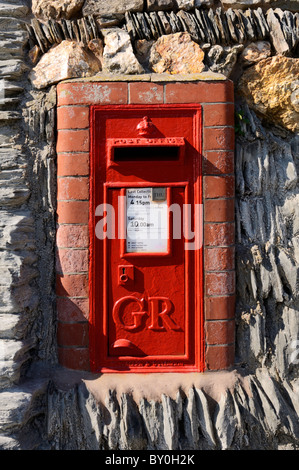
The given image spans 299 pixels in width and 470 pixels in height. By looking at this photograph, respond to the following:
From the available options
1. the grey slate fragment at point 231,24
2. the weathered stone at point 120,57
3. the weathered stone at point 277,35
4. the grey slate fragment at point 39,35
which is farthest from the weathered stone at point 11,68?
the weathered stone at point 277,35

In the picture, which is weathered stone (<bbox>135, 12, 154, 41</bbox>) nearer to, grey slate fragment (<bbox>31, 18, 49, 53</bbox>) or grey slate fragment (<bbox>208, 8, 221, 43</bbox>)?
grey slate fragment (<bbox>208, 8, 221, 43</bbox>)

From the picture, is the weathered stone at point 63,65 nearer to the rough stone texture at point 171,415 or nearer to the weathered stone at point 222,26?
the weathered stone at point 222,26

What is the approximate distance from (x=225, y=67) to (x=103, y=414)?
2.38 meters

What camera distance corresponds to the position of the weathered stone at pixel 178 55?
8.49 feet

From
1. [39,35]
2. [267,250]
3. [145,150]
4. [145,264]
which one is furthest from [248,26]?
[145,264]

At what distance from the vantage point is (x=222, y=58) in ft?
8.63

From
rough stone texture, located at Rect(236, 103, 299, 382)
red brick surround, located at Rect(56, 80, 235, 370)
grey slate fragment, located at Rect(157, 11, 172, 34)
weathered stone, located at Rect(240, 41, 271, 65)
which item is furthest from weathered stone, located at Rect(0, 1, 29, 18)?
rough stone texture, located at Rect(236, 103, 299, 382)

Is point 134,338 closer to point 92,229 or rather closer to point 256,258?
point 92,229

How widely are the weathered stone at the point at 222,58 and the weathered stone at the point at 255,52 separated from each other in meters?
0.06

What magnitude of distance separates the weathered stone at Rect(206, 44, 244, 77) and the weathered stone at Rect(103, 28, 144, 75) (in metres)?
0.48

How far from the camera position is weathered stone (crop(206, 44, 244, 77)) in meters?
2.60

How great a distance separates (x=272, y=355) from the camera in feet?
8.46

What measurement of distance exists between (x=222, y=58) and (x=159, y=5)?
0.56 metres

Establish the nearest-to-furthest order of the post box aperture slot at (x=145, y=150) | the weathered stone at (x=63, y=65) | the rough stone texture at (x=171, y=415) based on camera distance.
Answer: the rough stone texture at (x=171, y=415) < the post box aperture slot at (x=145, y=150) < the weathered stone at (x=63, y=65)
